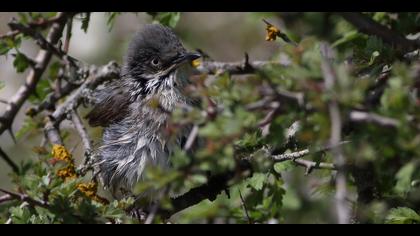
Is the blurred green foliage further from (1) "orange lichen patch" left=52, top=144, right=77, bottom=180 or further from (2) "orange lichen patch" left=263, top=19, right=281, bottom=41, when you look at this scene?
(2) "orange lichen patch" left=263, top=19, right=281, bottom=41

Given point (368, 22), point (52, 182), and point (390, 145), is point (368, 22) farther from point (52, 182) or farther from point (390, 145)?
point (52, 182)

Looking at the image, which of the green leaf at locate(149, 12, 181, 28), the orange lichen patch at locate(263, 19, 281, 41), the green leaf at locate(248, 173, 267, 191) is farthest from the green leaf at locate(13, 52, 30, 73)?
the green leaf at locate(248, 173, 267, 191)

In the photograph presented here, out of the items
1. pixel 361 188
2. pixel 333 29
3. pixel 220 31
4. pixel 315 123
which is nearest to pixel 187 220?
pixel 315 123

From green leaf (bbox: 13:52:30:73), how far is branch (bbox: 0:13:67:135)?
0.23 meters

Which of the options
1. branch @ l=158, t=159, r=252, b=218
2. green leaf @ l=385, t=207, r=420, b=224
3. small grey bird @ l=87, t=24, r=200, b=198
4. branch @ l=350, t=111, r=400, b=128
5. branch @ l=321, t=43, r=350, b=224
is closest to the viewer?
branch @ l=321, t=43, r=350, b=224

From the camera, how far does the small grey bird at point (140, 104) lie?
5.76 meters

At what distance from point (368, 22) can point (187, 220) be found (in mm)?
1214

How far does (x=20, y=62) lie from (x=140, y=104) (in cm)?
140

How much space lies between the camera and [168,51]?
20.0 ft

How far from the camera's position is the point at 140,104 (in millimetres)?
6090

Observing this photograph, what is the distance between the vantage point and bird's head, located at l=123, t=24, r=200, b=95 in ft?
19.7

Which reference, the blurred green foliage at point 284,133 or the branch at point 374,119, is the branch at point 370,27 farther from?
the branch at point 374,119

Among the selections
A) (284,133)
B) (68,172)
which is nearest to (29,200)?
(68,172)

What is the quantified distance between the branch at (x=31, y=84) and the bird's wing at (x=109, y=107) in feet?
2.99
